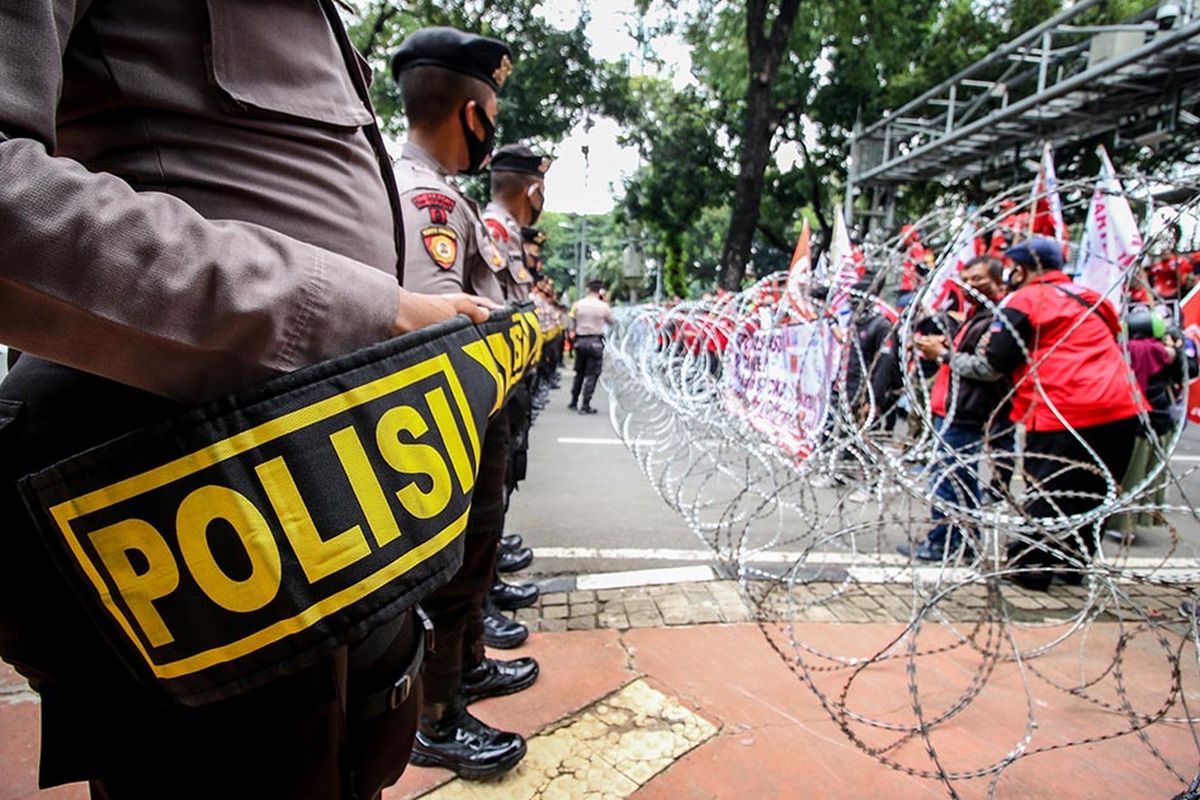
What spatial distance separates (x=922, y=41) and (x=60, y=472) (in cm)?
1937

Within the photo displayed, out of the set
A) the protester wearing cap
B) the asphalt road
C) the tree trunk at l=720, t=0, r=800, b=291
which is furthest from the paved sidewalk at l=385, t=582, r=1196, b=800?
the tree trunk at l=720, t=0, r=800, b=291

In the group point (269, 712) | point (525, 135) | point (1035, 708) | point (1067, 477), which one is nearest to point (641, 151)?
point (525, 135)

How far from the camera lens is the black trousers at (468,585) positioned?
1855 mm

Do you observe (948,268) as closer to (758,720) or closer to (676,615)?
(676,615)

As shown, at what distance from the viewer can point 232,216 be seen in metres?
0.82

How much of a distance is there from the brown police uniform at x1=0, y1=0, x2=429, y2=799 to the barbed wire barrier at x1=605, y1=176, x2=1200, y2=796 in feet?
4.70

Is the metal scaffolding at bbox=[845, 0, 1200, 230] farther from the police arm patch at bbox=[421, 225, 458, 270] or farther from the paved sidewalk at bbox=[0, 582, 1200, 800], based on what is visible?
the police arm patch at bbox=[421, 225, 458, 270]

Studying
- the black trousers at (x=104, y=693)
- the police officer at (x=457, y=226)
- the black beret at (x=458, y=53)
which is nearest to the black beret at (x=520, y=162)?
the police officer at (x=457, y=226)

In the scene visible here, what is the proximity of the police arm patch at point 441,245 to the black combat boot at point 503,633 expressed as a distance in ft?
5.49

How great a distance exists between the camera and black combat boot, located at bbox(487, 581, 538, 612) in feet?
10.1

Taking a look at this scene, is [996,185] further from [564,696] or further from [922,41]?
[564,696]

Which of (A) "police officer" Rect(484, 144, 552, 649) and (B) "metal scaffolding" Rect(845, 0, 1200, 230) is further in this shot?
(B) "metal scaffolding" Rect(845, 0, 1200, 230)

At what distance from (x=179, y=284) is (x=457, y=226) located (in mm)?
1163

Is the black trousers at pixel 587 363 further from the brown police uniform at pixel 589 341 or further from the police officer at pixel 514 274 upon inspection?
the police officer at pixel 514 274
